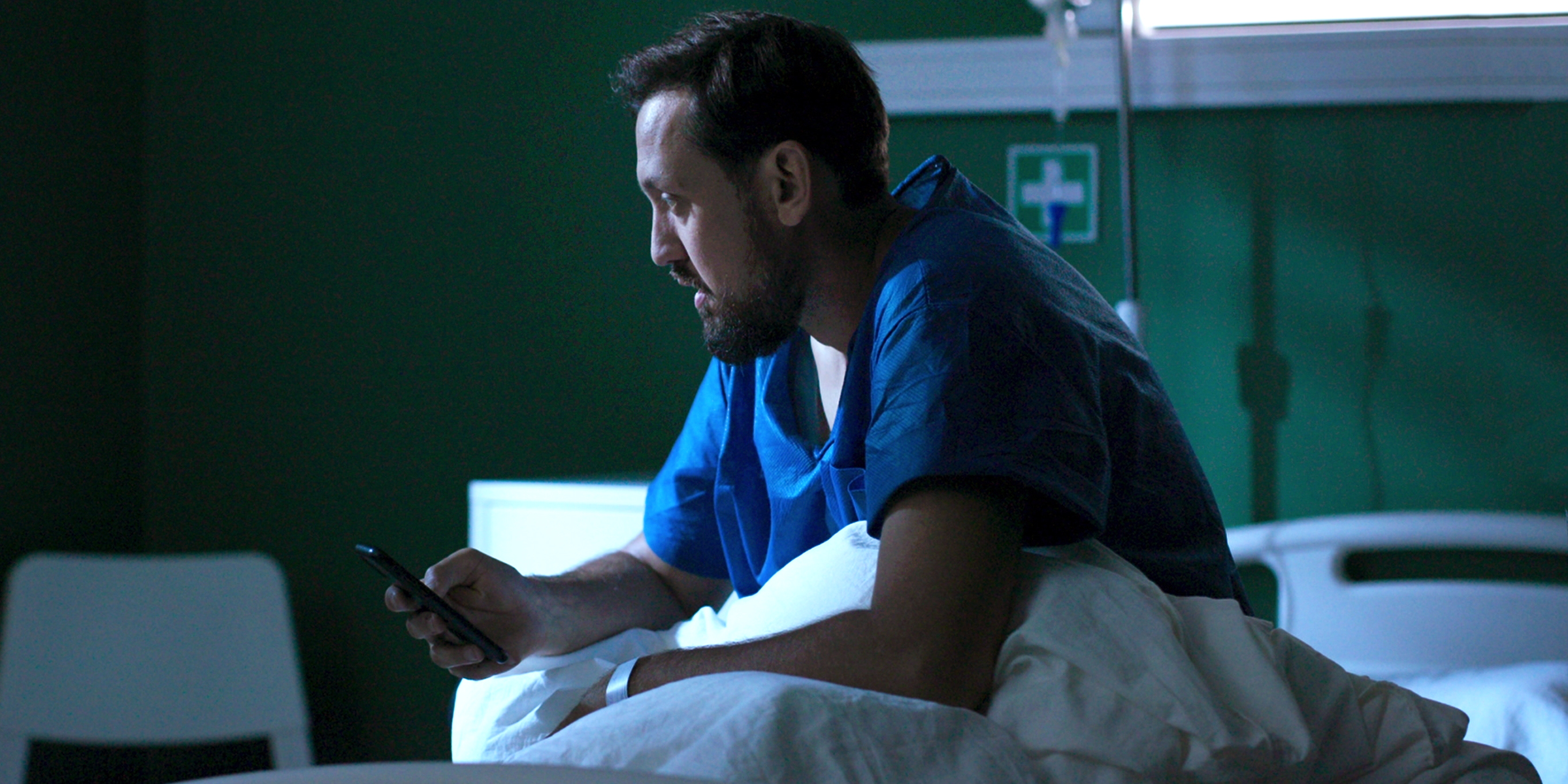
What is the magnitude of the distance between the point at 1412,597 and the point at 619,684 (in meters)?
1.32

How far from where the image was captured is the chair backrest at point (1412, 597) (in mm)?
1703

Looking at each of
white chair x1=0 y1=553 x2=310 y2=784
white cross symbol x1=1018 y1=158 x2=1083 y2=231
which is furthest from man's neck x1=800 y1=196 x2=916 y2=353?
white chair x1=0 y1=553 x2=310 y2=784

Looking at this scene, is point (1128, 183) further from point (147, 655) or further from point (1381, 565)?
point (147, 655)

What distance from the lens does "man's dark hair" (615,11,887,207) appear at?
3.71ft

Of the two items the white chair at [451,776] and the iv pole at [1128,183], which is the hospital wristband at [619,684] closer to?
the white chair at [451,776]

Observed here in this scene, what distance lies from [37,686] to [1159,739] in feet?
6.28

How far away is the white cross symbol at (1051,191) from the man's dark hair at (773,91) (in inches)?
33.5

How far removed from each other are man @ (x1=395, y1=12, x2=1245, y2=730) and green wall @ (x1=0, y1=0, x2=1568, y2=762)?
2.75 ft

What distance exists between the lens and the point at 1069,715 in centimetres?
70

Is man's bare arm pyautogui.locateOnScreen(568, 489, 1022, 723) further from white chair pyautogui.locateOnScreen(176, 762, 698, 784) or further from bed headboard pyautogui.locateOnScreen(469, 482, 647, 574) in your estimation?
bed headboard pyautogui.locateOnScreen(469, 482, 647, 574)

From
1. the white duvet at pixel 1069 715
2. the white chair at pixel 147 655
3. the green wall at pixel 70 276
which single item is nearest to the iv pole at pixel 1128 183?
the white duvet at pixel 1069 715

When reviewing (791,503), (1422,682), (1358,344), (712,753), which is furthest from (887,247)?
(1358,344)

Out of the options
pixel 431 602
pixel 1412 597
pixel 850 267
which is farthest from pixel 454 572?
pixel 1412 597

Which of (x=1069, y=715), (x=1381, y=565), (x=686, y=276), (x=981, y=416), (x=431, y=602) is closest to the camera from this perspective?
(x=1069, y=715)
